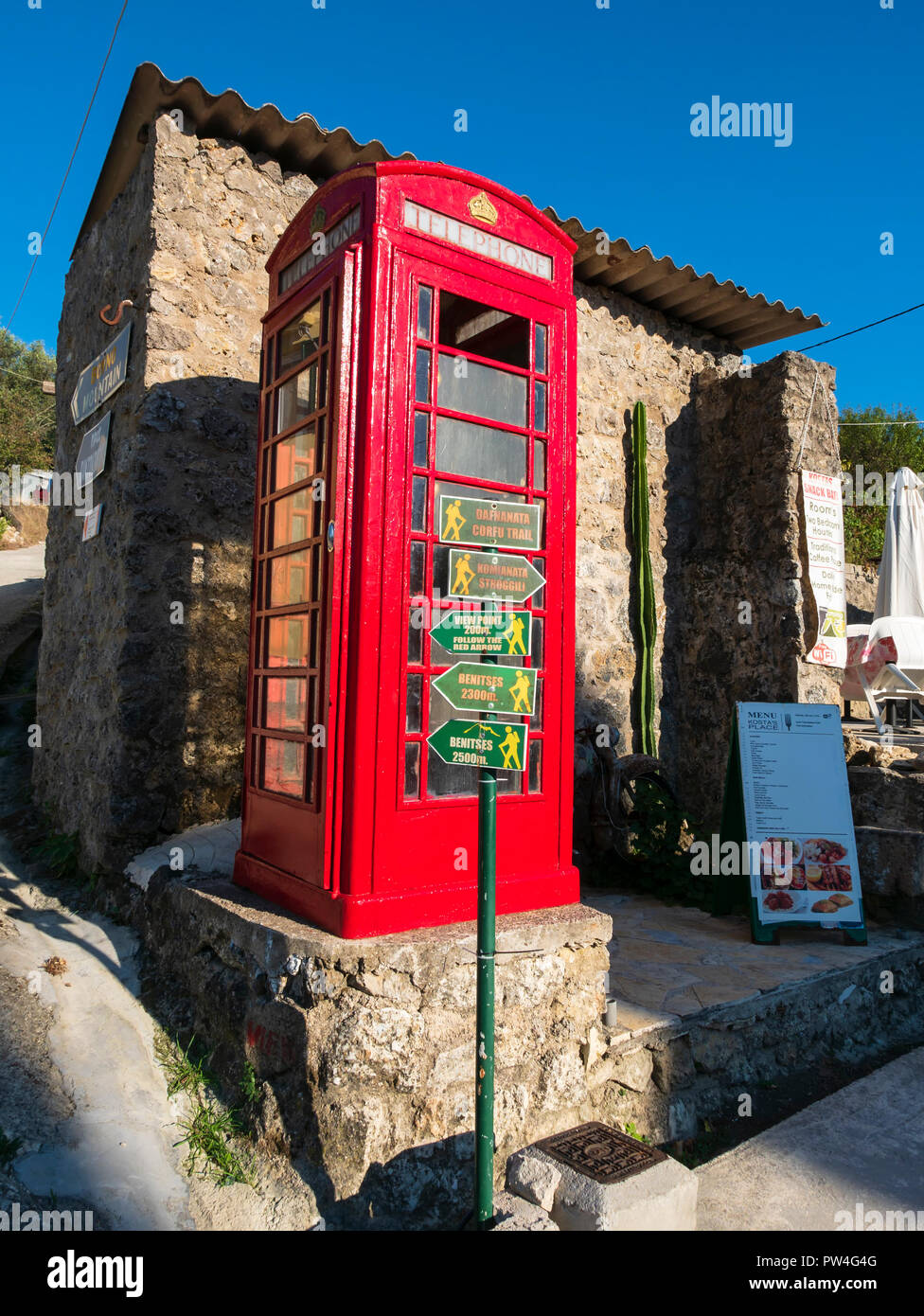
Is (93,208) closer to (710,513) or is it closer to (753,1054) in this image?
(710,513)

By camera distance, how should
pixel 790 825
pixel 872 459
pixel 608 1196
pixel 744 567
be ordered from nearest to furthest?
1. pixel 608 1196
2. pixel 790 825
3. pixel 744 567
4. pixel 872 459

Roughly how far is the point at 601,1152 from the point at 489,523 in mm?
1860

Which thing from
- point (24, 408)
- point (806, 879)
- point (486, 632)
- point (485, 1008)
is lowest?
point (806, 879)

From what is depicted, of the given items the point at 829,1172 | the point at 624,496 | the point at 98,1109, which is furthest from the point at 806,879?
the point at 98,1109

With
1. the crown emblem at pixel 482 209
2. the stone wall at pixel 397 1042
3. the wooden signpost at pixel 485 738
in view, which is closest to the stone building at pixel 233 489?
the stone wall at pixel 397 1042

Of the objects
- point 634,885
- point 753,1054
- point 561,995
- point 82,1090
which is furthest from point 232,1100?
point 634,885

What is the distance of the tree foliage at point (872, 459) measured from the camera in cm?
2336

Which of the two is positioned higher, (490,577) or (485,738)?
(490,577)

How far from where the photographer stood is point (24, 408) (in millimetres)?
22594

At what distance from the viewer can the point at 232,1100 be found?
9.68ft

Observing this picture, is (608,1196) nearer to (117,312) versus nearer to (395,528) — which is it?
(395,528)

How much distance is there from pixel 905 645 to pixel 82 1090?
10814 millimetres

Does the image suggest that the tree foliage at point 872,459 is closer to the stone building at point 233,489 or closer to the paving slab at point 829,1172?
the stone building at point 233,489

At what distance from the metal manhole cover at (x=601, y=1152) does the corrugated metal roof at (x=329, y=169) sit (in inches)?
199
